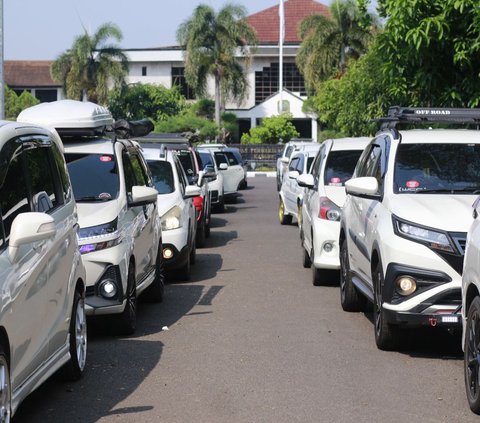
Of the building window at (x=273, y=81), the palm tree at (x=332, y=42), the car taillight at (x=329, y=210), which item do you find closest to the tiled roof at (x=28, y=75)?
the building window at (x=273, y=81)

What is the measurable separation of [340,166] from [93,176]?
15.5 ft

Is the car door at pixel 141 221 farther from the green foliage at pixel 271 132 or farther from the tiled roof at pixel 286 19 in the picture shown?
the tiled roof at pixel 286 19

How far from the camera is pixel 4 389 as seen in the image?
6.35m

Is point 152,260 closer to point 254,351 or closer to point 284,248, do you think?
point 254,351

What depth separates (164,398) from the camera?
8.03 m

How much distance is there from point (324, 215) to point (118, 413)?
22.8ft

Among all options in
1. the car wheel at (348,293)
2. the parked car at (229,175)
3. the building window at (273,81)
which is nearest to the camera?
the car wheel at (348,293)

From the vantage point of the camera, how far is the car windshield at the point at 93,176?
445 inches

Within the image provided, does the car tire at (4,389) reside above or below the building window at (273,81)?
above

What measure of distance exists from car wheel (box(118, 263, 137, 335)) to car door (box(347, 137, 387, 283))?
2216 mm

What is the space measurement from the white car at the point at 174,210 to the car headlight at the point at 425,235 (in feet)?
18.1

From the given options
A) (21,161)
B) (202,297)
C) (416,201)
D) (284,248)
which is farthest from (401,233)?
(284,248)

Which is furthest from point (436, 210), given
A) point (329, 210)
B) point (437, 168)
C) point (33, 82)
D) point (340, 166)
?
point (33, 82)

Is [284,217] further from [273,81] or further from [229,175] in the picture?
[273,81]
